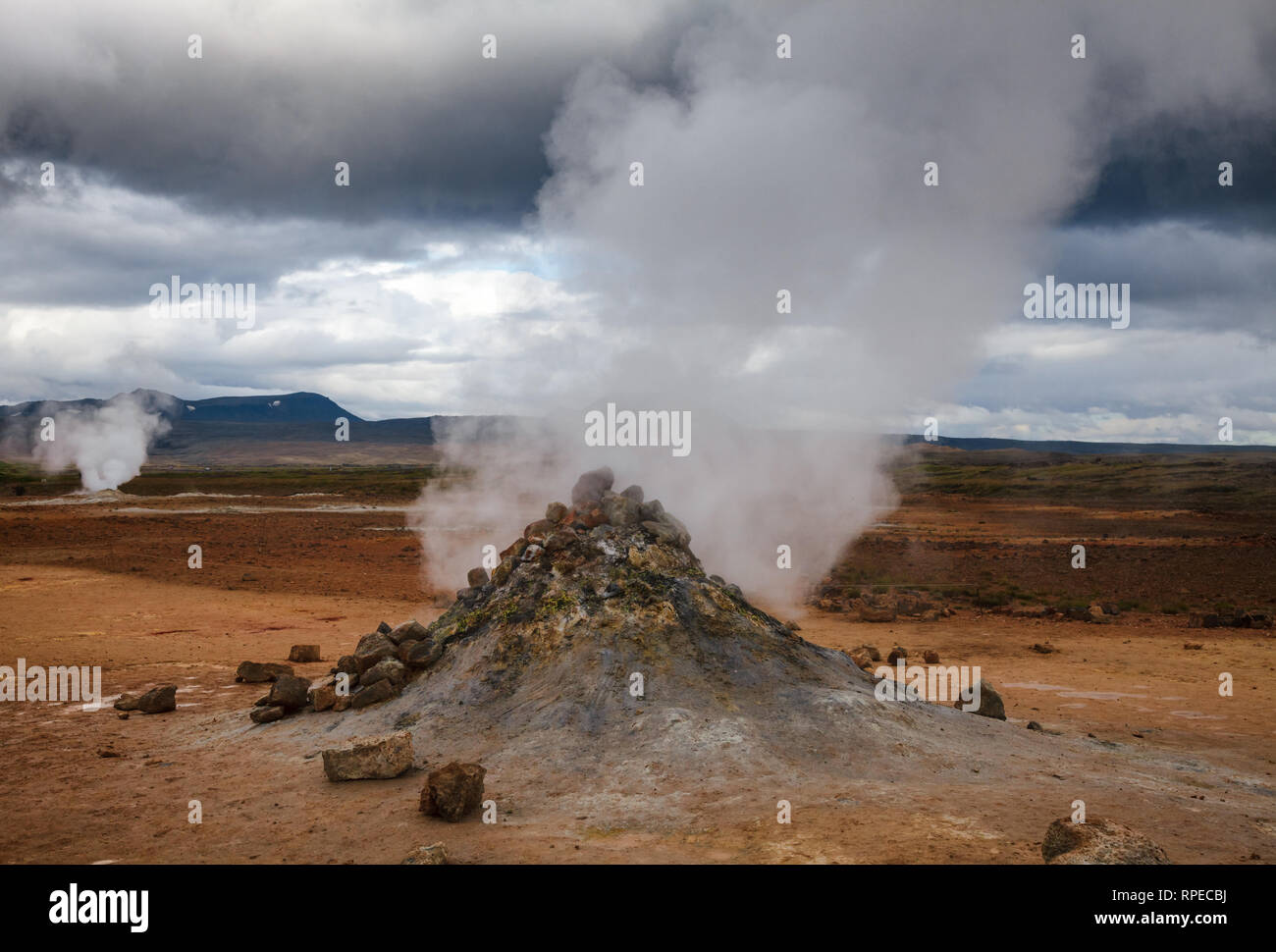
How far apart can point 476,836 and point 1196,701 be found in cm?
1273

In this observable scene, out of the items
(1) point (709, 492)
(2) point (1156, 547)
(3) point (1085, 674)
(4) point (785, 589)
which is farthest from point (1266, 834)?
(2) point (1156, 547)

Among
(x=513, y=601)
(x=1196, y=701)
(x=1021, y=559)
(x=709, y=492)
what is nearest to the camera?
(x=513, y=601)

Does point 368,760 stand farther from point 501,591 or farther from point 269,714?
point 501,591

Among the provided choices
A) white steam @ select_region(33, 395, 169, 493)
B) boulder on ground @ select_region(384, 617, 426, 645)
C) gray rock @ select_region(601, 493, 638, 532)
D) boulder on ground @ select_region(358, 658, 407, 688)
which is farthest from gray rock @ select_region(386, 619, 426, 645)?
white steam @ select_region(33, 395, 169, 493)

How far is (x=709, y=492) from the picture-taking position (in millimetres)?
21312

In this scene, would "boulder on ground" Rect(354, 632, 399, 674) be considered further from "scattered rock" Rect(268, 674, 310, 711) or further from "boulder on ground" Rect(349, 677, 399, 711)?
"scattered rock" Rect(268, 674, 310, 711)

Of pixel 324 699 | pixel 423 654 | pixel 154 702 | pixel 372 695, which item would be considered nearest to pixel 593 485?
pixel 423 654

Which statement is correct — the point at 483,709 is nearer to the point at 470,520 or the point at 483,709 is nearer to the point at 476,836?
the point at 476,836

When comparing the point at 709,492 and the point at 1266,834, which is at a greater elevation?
the point at 709,492

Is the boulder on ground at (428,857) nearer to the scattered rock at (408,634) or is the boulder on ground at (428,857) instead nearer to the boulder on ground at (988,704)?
the scattered rock at (408,634)

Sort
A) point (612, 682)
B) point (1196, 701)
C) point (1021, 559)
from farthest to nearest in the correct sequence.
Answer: point (1021, 559) < point (1196, 701) < point (612, 682)

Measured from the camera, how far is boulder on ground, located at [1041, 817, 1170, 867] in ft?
19.5

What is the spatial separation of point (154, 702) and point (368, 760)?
578 cm
